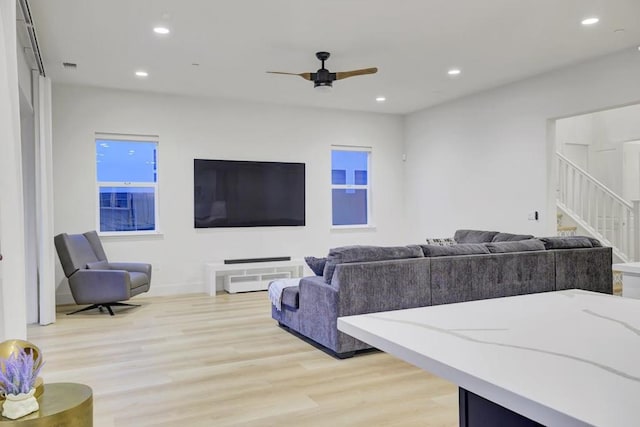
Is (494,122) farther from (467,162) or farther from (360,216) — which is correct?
(360,216)

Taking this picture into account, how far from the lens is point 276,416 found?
2887 millimetres

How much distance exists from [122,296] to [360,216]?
426cm

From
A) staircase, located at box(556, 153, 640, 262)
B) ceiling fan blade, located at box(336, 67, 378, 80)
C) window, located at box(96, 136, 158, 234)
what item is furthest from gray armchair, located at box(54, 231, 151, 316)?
staircase, located at box(556, 153, 640, 262)

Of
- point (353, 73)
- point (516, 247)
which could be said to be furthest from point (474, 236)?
point (353, 73)

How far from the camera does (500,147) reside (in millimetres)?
6777

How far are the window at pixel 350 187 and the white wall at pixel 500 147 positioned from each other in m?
0.76

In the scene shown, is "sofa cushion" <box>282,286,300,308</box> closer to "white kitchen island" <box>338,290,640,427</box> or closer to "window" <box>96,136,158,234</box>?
"white kitchen island" <box>338,290,640,427</box>

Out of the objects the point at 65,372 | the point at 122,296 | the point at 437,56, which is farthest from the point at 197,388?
the point at 437,56

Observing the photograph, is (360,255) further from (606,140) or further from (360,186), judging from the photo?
(606,140)

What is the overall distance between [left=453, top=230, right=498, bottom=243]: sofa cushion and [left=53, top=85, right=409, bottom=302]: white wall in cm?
196

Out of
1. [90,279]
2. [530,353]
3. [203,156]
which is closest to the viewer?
[530,353]

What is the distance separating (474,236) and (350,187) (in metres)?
2.53

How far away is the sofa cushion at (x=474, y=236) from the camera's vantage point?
20.9 feet

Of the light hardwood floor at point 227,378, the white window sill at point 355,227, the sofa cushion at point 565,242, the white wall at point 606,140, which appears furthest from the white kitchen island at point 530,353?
the white wall at point 606,140
